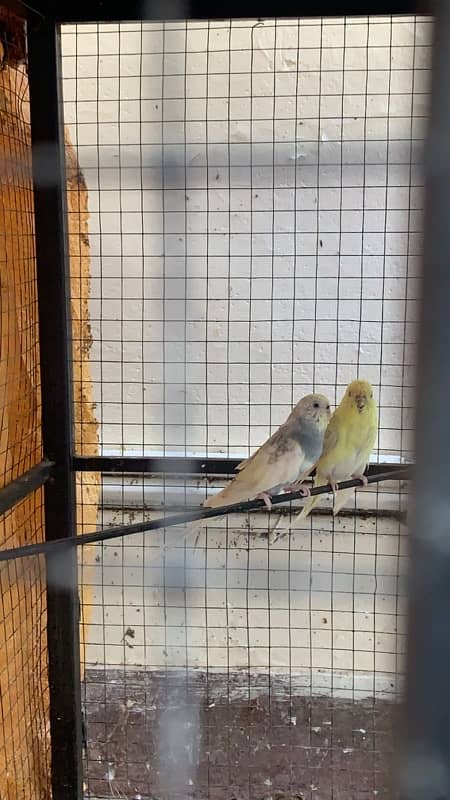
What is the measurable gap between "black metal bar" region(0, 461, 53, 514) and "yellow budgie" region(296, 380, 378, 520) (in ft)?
1.27

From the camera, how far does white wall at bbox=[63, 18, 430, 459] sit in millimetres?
949

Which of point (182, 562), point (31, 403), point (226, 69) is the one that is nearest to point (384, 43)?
point (226, 69)

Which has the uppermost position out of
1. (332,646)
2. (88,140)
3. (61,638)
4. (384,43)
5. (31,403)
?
(384,43)

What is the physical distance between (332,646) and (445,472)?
1025 mm

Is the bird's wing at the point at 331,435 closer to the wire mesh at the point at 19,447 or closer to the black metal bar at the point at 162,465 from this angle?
the black metal bar at the point at 162,465

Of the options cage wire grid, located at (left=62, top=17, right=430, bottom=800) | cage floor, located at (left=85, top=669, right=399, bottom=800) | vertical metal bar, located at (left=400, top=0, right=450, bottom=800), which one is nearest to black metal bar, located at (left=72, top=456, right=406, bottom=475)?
cage wire grid, located at (left=62, top=17, right=430, bottom=800)

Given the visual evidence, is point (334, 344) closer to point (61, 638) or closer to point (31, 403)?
point (31, 403)

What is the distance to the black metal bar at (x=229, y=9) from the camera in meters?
0.78

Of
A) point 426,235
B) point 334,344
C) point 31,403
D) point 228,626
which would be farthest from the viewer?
point 228,626

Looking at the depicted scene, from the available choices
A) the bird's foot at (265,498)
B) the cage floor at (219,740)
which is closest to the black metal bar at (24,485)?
the bird's foot at (265,498)

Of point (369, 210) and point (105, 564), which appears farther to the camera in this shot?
point (105, 564)

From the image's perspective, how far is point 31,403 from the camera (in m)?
0.92

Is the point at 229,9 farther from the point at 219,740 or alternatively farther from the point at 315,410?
the point at 219,740

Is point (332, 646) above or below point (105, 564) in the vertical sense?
below
